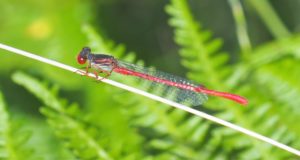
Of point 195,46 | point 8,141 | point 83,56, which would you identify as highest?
point 195,46

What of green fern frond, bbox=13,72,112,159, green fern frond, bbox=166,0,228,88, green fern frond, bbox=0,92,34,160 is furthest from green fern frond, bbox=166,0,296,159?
green fern frond, bbox=0,92,34,160

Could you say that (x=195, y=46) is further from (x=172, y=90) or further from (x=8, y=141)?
(x=8, y=141)

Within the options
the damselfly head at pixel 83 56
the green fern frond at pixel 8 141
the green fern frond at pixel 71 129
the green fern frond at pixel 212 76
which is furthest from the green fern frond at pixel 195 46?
the green fern frond at pixel 8 141

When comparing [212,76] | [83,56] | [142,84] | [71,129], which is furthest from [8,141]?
[212,76]

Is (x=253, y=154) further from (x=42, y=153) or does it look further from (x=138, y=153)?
(x=42, y=153)

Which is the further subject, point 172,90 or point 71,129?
point 172,90

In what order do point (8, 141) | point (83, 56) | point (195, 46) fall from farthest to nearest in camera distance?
point (195, 46) < point (83, 56) < point (8, 141)
